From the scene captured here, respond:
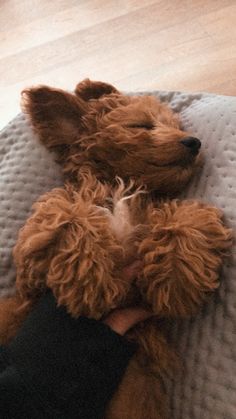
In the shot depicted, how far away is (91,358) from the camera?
872mm

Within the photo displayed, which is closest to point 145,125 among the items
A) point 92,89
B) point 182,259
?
point 92,89

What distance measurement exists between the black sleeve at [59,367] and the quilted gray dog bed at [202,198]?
6.2 inches

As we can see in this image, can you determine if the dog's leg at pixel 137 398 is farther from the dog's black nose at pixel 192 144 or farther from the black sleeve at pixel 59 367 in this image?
the dog's black nose at pixel 192 144

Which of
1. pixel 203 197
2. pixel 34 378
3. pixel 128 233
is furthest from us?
pixel 203 197

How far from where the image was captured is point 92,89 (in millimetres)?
1185

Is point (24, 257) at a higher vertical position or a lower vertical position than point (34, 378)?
higher

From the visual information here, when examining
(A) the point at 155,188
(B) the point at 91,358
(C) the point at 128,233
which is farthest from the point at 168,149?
(B) the point at 91,358

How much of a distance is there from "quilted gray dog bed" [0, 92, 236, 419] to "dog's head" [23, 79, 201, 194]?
6 centimetres

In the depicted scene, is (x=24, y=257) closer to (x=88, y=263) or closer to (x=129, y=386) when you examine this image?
(x=88, y=263)

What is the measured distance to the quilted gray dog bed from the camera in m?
0.93

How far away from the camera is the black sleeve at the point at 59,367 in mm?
836

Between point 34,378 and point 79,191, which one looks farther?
point 79,191

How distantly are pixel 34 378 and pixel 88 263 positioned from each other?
0.22m

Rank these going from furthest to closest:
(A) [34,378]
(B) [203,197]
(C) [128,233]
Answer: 1. (B) [203,197]
2. (C) [128,233]
3. (A) [34,378]
